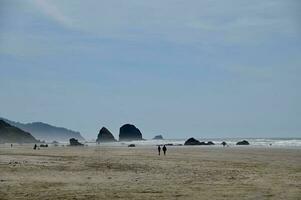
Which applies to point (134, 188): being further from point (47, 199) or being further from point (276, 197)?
point (276, 197)

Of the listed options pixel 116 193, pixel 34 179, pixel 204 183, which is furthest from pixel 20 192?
pixel 204 183

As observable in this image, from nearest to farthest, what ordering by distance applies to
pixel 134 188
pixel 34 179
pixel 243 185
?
pixel 134 188 < pixel 243 185 < pixel 34 179

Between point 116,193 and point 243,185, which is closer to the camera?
point 116,193

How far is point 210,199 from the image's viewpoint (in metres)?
15.5

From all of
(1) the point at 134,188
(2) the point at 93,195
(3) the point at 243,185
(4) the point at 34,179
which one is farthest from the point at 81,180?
(3) the point at 243,185

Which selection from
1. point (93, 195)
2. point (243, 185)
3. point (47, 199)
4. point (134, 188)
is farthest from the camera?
point (243, 185)

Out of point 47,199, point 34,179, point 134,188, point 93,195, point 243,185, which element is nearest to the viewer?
point 47,199

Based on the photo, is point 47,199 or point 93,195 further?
point 93,195

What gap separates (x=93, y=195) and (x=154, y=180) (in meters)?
6.22

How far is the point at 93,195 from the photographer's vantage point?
53.8ft

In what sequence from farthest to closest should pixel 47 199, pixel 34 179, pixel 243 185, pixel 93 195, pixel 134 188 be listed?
1. pixel 34 179
2. pixel 243 185
3. pixel 134 188
4. pixel 93 195
5. pixel 47 199

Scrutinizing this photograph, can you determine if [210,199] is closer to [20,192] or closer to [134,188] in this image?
[134,188]

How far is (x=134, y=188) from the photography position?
1866 cm

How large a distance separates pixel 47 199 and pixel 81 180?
264 inches
